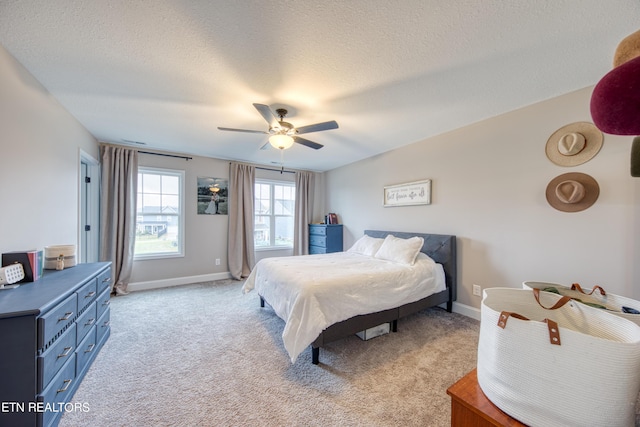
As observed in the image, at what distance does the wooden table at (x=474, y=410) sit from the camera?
2.63 ft

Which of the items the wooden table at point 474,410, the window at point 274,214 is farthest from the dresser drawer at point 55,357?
the window at point 274,214

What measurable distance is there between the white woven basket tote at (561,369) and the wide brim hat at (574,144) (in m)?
2.02

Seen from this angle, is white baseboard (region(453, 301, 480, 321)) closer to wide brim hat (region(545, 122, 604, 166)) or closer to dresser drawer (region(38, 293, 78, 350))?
wide brim hat (region(545, 122, 604, 166))

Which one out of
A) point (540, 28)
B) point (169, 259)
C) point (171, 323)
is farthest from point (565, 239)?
point (169, 259)

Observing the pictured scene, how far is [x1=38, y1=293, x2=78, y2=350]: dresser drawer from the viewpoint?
1310 mm

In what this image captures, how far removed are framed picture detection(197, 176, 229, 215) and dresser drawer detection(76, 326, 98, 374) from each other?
2693mm

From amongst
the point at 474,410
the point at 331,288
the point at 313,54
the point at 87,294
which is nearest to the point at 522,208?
the point at 331,288

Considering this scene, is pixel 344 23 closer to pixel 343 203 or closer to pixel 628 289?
pixel 628 289

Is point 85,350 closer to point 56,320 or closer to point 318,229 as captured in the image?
point 56,320

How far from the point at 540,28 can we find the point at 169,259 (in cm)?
525

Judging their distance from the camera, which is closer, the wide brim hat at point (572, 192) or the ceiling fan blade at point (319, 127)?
the wide brim hat at point (572, 192)

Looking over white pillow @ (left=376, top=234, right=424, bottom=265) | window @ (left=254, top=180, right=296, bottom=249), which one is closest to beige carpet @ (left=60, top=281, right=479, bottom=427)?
white pillow @ (left=376, top=234, right=424, bottom=265)

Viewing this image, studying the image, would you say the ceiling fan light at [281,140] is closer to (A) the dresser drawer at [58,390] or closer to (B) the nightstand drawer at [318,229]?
(A) the dresser drawer at [58,390]

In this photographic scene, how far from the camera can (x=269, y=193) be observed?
535 cm
